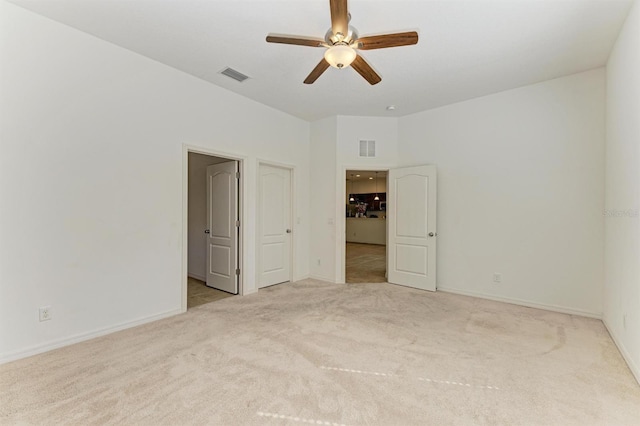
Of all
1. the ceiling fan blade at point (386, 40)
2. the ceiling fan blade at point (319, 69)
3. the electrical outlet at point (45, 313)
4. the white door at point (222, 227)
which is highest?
the ceiling fan blade at point (386, 40)

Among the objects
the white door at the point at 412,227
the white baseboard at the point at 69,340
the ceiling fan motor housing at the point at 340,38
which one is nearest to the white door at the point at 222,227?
the white baseboard at the point at 69,340

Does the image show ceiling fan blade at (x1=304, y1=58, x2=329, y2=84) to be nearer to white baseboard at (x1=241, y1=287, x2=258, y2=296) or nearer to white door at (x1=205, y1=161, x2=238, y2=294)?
white door at (x1=205, y1=161, x2=238, y2=294)

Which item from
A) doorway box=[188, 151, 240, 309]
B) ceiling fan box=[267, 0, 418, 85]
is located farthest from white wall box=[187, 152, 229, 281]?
ceiling fan box=[267, 0, 418, 85]

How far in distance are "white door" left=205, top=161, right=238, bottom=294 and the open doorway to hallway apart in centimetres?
376

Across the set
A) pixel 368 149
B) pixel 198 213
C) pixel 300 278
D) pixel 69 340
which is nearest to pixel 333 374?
pixel 69 340

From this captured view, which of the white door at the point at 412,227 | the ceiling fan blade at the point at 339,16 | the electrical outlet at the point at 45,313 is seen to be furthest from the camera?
the white door at the point at 412,227

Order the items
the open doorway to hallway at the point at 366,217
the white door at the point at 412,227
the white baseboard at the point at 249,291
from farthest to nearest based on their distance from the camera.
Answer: the open doorway to hallway at the point at 366,217 → the white door at the point at 412,227 → the white baseboard at the point at 249,291

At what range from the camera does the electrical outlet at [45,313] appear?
255cm

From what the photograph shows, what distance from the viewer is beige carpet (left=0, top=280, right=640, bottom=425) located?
5.90 ft

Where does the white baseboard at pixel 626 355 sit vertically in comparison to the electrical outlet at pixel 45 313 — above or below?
below

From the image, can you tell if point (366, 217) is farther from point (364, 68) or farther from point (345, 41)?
point (345, 41)

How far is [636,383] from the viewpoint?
7.01ft

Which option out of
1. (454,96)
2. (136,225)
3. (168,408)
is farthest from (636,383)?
(136,225)

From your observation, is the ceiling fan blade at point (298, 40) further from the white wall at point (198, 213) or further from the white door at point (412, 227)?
the white wall at point (198, 213)
